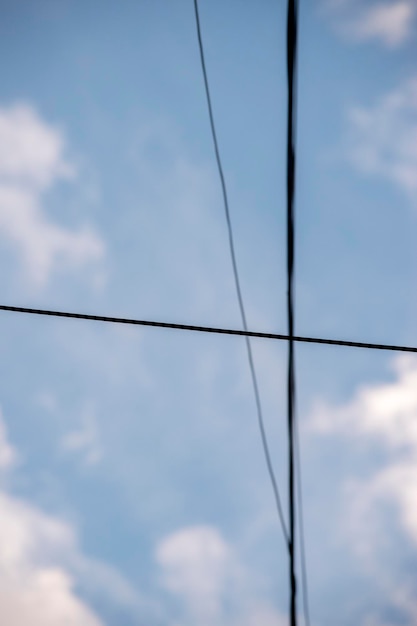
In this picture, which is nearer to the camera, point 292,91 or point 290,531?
point 292,91

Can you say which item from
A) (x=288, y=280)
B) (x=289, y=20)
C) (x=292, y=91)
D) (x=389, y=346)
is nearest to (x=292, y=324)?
(x=288, y=280)

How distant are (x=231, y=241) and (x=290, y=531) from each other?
1951 mm

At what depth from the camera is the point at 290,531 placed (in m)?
2.90

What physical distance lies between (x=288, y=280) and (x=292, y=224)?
310 millimetres

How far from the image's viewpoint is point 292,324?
108 inches

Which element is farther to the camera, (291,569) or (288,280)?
(291,569)

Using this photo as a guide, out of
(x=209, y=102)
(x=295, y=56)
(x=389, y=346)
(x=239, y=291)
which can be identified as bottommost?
(x=389, y=346)

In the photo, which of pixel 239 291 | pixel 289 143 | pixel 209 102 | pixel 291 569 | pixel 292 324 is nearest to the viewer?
pixel 289 143

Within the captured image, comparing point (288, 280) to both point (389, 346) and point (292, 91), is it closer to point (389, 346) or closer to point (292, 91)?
point (389, 346)

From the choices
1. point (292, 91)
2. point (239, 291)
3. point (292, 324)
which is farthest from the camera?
point (239, 291)

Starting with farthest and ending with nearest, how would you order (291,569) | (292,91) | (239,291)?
(239,291)
(291,569)
(292,91)

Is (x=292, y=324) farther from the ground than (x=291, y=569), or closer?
farther from the ground

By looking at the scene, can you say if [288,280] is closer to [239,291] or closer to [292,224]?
[292,224]

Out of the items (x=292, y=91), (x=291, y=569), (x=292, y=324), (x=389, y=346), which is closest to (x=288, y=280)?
(x=292, y=324)
